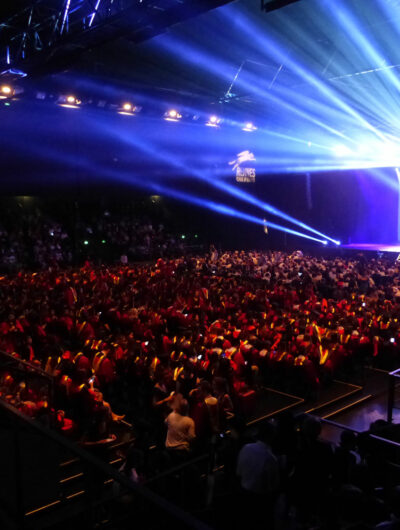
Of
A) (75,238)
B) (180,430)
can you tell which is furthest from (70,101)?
(180,430)

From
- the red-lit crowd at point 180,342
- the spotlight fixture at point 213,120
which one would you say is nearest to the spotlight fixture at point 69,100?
the spotlight fixture at point 213,120

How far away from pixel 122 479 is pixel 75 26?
789 cm

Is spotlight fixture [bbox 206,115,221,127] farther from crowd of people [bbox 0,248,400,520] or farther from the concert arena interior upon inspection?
crowd of people [bbox 0,248,400,520]

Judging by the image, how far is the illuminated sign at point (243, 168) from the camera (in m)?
23.5

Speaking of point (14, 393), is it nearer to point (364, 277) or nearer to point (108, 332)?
point (108, 332)

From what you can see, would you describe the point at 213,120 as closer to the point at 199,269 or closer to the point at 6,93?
the point at 199,269

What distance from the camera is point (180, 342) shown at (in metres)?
7.89

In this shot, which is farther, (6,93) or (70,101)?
(70,101)

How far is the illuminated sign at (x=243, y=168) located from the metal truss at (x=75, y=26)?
595 inches

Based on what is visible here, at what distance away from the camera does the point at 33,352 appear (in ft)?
26.5

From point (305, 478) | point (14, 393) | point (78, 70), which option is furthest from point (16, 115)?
point (305, 478)

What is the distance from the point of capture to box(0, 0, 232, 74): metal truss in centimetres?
620

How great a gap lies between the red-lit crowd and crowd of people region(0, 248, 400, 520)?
0.07 ft

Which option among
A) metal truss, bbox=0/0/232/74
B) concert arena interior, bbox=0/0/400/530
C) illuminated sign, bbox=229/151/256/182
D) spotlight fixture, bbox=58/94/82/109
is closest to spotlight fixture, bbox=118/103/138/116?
concert arena interior, bbox=0/0/400/530
